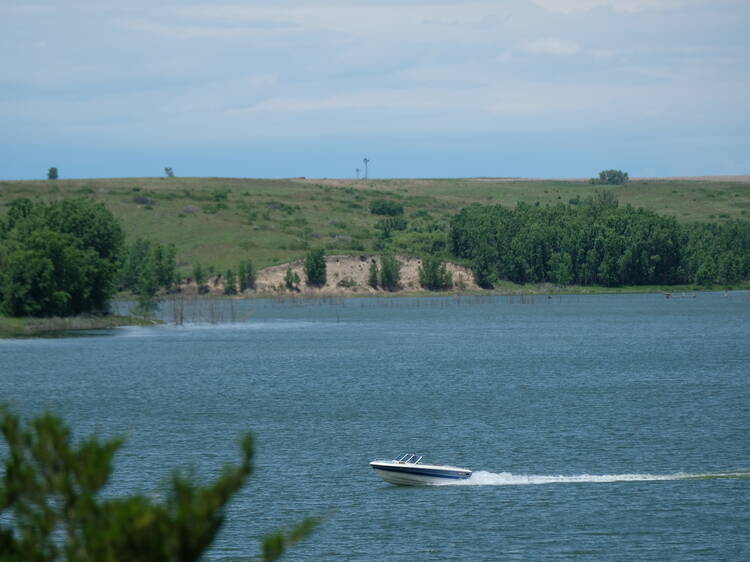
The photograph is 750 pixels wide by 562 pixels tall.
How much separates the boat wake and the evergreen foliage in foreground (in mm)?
83133

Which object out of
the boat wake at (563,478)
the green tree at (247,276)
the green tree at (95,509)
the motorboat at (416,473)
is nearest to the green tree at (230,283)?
the green tree at (247,276)

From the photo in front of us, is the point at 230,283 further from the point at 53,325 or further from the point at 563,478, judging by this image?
the point at 563,478

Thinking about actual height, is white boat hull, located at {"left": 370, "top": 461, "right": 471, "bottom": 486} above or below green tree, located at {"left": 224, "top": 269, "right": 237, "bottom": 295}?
above

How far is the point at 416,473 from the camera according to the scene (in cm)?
4238

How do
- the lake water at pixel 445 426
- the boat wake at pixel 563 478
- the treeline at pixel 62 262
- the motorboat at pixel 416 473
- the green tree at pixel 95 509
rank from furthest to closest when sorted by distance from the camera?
the treeline at pixel 62 262, the boat wake at pixel 563 478, the motorboat at pixel 416 473, the lake water at pixel 445 426, the green tree at pixel 95 509

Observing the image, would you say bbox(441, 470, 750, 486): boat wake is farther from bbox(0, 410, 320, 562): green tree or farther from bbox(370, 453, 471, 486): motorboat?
bbox(0, 410, 320, 562): green tree

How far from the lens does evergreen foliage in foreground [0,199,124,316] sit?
117000 millimetres

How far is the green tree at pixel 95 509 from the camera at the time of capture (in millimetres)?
12797

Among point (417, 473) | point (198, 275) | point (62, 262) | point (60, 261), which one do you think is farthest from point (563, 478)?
point (198, 275)

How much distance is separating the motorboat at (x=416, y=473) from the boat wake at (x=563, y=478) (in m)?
0.32

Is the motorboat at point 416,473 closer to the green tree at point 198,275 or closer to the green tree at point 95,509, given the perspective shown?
the green tree at point 95,509

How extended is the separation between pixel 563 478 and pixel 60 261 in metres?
88.5

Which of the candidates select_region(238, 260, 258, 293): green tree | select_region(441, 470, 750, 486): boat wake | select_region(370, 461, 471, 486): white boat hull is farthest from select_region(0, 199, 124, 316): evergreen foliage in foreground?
select_region(441, 470, 750, 486): boat wake

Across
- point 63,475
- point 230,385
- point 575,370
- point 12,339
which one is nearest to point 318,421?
point 230,385
